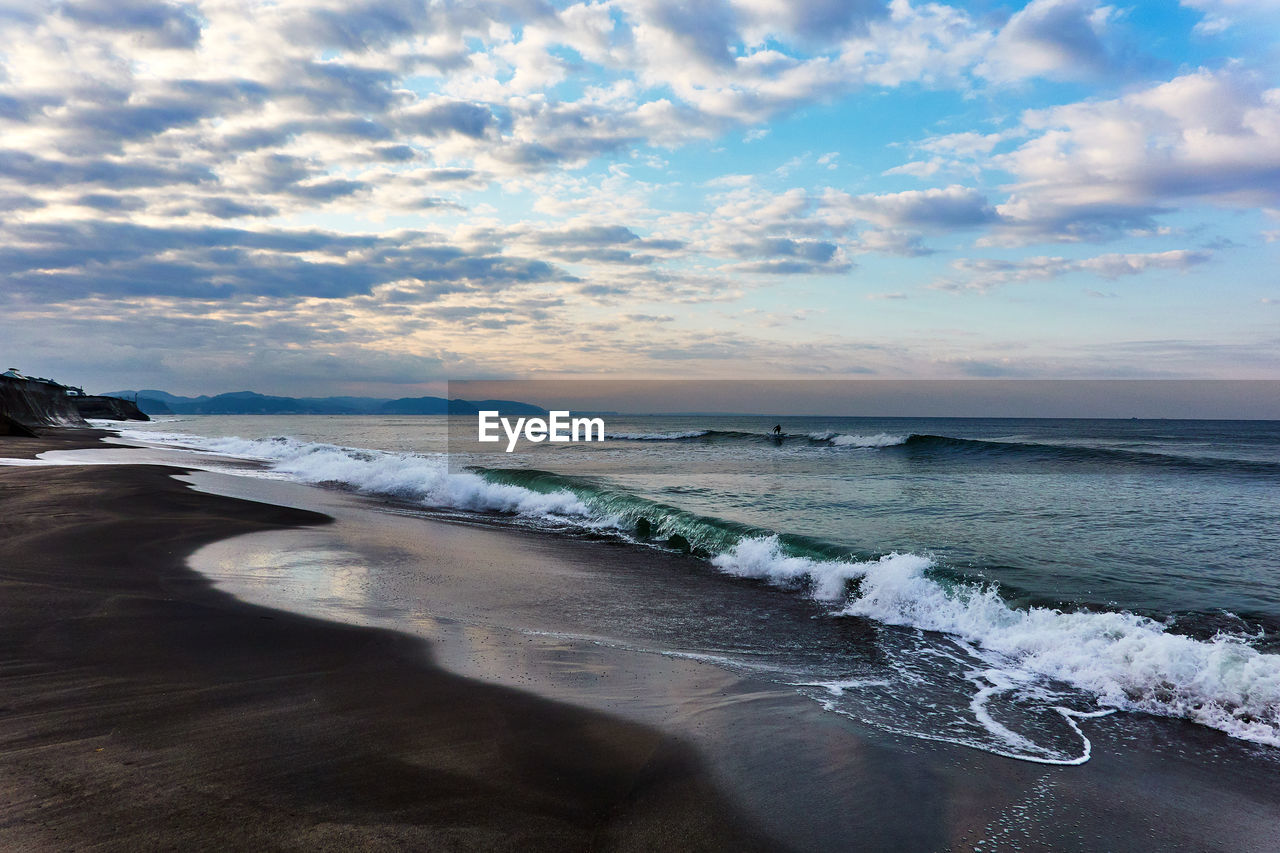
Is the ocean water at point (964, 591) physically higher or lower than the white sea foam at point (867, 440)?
lower

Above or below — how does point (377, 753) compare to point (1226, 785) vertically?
above

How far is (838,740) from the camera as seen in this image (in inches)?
177

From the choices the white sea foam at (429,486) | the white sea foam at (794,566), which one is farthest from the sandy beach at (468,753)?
the white sea foam at (429,486)

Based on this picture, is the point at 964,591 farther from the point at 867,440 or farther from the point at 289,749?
the point at 867,440

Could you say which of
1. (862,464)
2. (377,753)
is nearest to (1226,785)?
(377,753)

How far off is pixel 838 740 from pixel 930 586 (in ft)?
15.1

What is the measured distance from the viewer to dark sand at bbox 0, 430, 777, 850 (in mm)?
3088

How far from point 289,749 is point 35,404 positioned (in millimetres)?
70733

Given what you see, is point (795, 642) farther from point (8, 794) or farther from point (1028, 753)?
point (8, 794)

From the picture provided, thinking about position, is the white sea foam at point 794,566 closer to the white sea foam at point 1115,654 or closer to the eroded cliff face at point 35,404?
the white sea foam at point 1115,654

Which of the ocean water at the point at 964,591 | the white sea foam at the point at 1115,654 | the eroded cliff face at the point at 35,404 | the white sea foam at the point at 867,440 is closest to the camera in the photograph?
the white sea foam at the point at 1115,654

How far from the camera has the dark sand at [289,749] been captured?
309cm

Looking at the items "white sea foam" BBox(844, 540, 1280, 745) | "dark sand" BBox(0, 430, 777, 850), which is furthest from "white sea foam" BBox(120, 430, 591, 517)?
"dark sand" BBox(0, 430, 777, 850)

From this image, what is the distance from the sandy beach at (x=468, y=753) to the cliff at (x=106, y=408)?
4721 inches
